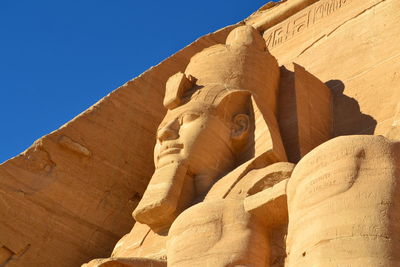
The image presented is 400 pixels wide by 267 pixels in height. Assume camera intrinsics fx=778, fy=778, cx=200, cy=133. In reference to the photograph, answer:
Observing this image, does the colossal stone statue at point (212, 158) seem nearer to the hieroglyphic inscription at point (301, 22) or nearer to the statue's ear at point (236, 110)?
the statue's ear at point (236, 110)

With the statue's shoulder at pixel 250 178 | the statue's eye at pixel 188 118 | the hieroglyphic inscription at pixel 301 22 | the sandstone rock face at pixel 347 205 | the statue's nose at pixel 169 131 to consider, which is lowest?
the sandstone rock face at pixel 347 205

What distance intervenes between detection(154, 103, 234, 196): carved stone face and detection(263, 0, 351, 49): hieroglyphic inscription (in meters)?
2.56

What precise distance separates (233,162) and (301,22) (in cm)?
287

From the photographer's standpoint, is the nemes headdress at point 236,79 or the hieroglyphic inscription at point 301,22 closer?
the nemes headdress at point 236,79

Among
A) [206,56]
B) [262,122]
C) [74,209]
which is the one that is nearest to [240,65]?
[206,56]

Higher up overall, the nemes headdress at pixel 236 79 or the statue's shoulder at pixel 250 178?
the nemes headdress at pixel 236 79

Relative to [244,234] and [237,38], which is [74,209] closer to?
[237,38]

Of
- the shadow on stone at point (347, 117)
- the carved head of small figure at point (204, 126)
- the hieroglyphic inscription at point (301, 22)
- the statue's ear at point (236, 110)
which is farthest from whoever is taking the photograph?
the hieroglyphic inscription at point (301, 22)

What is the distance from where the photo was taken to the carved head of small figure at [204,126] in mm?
5008

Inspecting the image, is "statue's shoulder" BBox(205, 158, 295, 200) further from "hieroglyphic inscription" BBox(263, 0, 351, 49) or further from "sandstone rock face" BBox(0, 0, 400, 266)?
"hieroglyphic inscription" BBox(263, 0, 351, 49)

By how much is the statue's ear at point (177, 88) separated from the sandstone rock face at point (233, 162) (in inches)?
0.6

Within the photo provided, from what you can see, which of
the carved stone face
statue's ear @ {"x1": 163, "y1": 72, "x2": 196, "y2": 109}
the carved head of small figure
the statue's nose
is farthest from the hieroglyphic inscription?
the statue's nose

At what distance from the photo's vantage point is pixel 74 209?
609 centimetres

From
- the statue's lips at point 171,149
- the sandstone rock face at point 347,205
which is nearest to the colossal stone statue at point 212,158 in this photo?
the statue's lips at point 171,149
